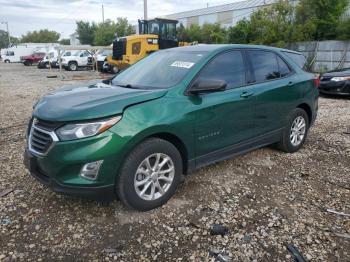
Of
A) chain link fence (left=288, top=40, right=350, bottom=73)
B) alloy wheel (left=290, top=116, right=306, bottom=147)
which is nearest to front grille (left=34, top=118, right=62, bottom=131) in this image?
alloy wheel (left=290, top=116, right=306, bottom=147)

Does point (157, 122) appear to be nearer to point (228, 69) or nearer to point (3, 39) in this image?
point (228, 69)

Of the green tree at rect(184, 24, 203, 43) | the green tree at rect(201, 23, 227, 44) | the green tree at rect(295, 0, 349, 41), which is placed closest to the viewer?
the green tree at rect(295, 0, 349, 41)

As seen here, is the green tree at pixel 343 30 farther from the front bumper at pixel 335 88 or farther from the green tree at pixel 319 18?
the front bumper at pixel 335 88

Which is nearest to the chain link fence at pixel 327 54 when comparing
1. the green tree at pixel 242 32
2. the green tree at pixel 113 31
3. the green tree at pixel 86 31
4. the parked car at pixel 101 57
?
the green tree at pixel 242 32

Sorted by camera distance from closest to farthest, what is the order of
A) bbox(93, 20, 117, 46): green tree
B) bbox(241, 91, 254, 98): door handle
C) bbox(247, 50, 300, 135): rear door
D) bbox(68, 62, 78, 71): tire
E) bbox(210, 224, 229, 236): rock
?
bbox(210, 224, 229, 236): rock < bbox(241, 91, 254, 98): door handle < bbox(247, 50, 300, 135): rear door < bbox(68, 62, 78, 71): tire < bbox(93, 20, 117, 46): green tree

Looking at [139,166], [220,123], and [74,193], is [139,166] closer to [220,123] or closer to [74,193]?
[74,193]

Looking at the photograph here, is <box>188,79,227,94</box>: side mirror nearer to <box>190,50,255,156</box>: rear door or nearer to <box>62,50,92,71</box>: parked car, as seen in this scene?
<box>190,50,255,156</box>: rear door

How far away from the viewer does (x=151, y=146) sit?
326 centimetres

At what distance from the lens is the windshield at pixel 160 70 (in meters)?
3.78

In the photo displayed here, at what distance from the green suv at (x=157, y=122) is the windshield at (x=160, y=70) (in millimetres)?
15

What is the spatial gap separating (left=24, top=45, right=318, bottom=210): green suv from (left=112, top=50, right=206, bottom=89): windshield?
0.02 m

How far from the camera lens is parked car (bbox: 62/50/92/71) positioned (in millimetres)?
25406

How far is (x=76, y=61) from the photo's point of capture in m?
25.8

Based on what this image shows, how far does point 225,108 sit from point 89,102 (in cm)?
158
